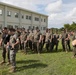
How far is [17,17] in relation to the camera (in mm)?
45625

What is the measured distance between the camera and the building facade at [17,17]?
129ft

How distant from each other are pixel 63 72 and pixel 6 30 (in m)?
3.70

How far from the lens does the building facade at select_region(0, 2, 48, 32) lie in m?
39.4

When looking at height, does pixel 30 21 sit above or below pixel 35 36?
above

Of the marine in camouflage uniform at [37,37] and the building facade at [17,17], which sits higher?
the building facade at [17,17]

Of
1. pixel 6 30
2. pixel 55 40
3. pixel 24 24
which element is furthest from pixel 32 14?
pixel 6 30

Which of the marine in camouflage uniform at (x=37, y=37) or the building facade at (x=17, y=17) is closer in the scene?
the marine in camouflage uniform at (x=37, y=37)

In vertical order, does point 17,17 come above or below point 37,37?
above

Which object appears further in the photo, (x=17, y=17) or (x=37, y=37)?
(x=17, y=17)

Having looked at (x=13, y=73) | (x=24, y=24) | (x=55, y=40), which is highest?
(x=24, y=24)

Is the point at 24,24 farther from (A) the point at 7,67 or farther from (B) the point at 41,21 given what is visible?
(A) the point at 7,67

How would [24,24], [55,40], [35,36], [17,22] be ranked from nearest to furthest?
[35,36] → [55,40] → [17,22] → [24,24]

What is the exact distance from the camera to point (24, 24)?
4925 cm

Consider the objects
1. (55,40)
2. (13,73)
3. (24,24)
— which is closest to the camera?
(13,73)
